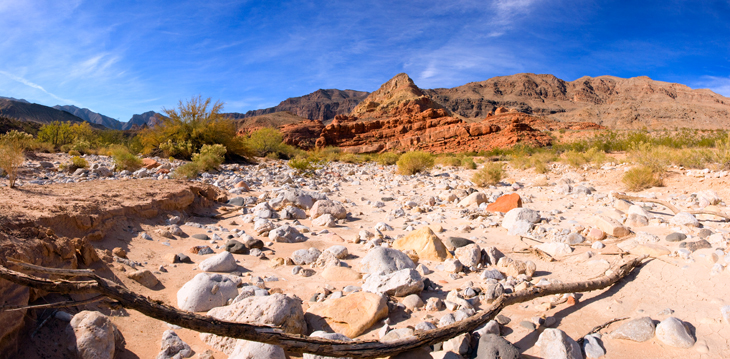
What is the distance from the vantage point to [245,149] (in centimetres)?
1631

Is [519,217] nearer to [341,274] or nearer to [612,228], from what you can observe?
[612,228]

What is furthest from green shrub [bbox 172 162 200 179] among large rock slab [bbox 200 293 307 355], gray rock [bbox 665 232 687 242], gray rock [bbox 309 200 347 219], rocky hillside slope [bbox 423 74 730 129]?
rocky hillside slope [bbox 423 74 730 129]

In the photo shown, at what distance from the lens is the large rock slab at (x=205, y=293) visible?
2.52 m

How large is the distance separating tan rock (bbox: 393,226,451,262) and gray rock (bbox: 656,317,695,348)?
72.7 inches

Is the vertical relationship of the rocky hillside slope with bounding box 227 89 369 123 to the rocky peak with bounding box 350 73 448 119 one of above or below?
above

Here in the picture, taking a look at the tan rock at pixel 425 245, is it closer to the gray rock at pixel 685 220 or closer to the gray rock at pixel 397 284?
the gray rock at pixel 397 284

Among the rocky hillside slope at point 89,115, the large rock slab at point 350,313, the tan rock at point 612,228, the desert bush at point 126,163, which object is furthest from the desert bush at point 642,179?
the rocky hillside slope at point 89,115

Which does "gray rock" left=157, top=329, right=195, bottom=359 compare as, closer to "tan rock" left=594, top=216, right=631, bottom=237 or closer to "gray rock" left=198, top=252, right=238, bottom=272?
"gray rock" left=198, top=252, right=238, bottom=272

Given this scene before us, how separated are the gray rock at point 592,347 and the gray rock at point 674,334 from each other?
0.39m

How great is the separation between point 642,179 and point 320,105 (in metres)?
132

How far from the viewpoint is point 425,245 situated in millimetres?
3850

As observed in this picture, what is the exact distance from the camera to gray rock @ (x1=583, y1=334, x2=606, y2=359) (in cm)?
210

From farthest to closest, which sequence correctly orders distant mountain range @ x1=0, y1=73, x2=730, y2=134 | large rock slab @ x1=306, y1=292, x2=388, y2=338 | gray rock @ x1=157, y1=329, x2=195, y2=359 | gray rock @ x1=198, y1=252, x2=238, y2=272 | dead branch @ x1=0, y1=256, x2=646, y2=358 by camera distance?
distant mountain range @ x1=0, y1=73, x2=730, y2=134
gray rock @ x1=198, y1=252, x2=238, y2=272
large rock slab @ x1=306, y1=292, x2=388, y2=338
gray rock @ x1=157, y1=329, x2=195, y2=359
dead branch @ x1=0, y1=256, x2=646, y2=358

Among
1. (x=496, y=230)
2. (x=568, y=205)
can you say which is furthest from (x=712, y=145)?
(x=496, y=230)
